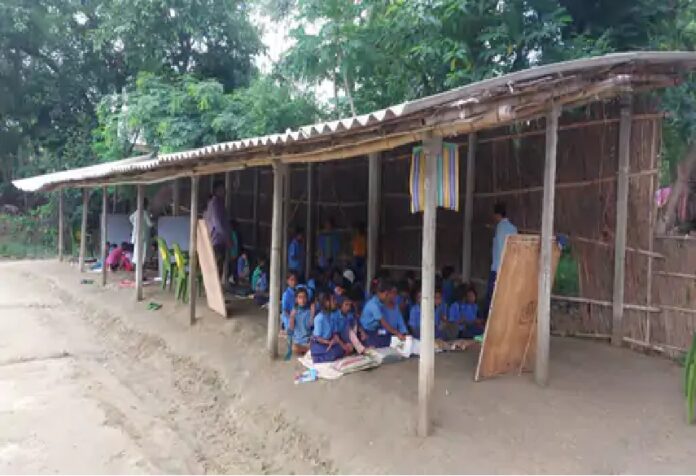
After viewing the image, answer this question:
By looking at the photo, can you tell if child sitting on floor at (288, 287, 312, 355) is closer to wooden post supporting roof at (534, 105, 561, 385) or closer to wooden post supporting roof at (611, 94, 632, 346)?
wooden post supporting roof at (534, 105, 561, 385)

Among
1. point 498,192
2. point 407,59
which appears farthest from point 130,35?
point 498,192

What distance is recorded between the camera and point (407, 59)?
9117 mm

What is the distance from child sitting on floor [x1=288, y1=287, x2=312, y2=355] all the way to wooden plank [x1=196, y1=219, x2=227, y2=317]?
82.2 inches

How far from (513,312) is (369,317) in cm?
159

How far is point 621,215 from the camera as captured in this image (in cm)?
630

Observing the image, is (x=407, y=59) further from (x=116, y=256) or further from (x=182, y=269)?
(x=116, y=256)

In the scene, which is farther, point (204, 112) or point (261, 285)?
point (204, 112)

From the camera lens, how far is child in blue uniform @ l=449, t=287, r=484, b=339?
6.98m

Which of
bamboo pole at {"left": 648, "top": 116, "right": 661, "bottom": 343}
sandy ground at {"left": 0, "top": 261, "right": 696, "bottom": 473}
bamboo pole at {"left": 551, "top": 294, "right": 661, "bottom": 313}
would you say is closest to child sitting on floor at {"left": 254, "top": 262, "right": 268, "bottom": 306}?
sandy ground at {"left": 0, "top": 261, "right": 696, "bottom": 473}

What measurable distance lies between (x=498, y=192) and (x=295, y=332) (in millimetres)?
3292

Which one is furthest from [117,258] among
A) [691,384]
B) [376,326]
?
[691,384]

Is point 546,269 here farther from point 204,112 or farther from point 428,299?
point 204,112

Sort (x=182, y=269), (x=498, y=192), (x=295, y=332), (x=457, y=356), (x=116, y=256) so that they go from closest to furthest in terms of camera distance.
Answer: (x=457, y=356), (x=295, y=332), (x=498, y=192), (x=182, y=269), (x=116, y=256)

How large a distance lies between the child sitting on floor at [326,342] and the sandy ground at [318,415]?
42cm
